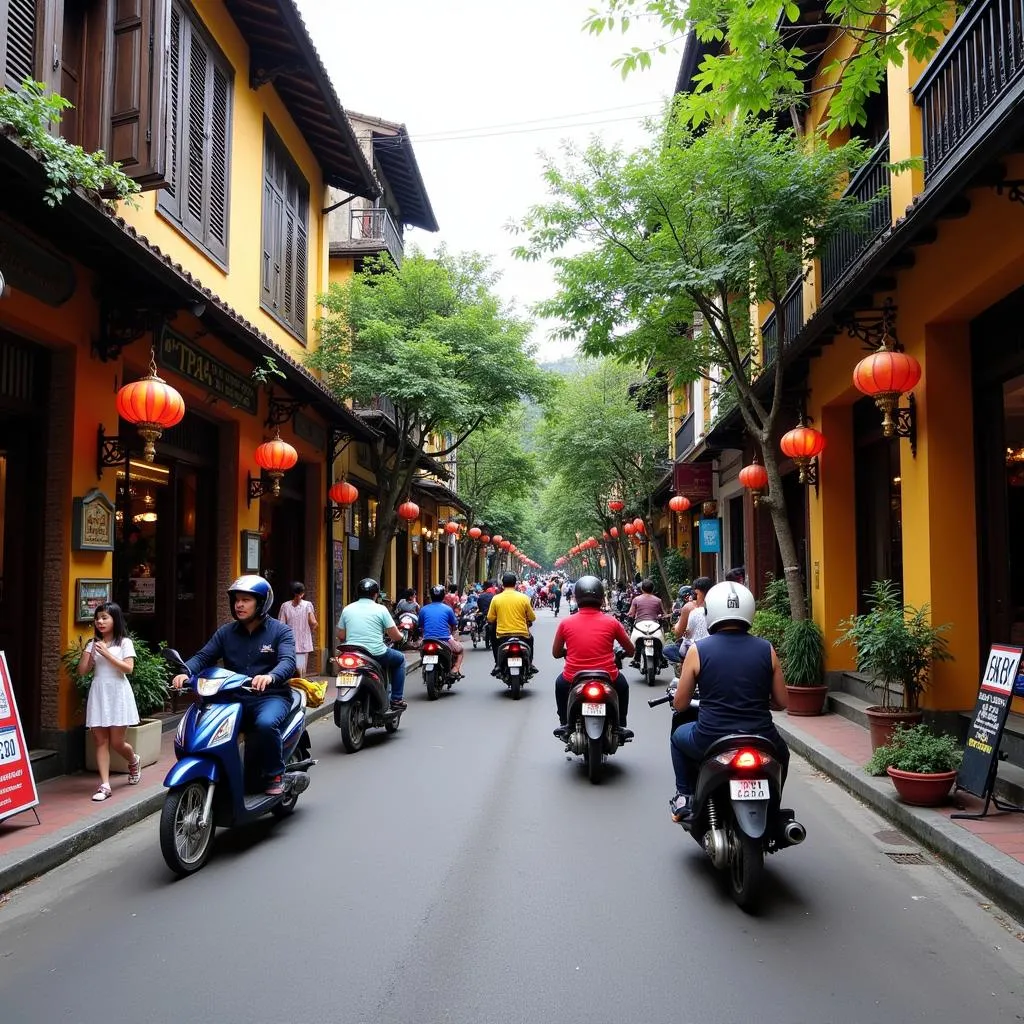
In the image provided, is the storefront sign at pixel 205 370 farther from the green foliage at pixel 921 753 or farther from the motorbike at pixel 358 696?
the green foliage at pixel 921 753

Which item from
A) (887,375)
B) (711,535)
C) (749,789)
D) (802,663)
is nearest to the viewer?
(749,789)

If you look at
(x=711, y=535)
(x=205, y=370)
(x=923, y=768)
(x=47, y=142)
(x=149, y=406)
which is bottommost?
(x=923, y=768)

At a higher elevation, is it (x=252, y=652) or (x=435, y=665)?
(x=252, y=652)

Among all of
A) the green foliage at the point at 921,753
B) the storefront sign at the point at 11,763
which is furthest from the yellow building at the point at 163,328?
the green foliage at the point at 921,753

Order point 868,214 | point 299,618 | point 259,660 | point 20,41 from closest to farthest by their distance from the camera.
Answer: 1. point 259,660
2. point 20,41
3. point 868,214
4. point 299,618

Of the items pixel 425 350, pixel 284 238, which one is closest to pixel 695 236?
pixel 425 350

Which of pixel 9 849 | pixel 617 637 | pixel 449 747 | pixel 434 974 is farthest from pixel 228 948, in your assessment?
pixel 449 747

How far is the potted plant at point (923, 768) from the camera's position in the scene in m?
6.21

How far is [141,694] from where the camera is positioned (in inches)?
304

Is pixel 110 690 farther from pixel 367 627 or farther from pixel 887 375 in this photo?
pixel 887 375

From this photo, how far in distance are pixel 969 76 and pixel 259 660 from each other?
798cm

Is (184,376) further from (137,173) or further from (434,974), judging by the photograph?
(434,974)

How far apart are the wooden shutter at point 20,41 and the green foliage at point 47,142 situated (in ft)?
4.43

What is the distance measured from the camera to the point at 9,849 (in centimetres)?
543
